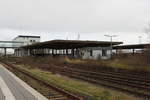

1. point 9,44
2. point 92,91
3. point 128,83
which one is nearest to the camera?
point 92,91

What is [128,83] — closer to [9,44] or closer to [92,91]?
[92,91]

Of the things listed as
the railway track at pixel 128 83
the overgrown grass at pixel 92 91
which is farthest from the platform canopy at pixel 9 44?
the overgrown grass at pixel 92 91

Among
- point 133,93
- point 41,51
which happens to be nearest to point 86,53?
point 41,51

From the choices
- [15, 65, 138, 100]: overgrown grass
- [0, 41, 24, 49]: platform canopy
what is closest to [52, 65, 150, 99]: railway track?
[15, 65, 138, 100]: overgrown grass

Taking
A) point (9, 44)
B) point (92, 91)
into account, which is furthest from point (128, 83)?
point (9, 44)

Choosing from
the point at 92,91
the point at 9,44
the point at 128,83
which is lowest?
the point at 128,83

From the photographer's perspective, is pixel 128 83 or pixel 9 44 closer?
pixel 128 83

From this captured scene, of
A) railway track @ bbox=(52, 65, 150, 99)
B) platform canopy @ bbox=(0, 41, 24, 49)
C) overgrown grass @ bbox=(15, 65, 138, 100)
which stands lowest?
railway track @ bbox=(52, 65, 150, 99)

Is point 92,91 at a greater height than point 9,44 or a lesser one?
lesser

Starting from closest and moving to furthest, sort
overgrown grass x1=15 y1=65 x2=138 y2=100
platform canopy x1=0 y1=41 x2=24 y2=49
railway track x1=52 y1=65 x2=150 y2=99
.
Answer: overgrown grass x1=15 y1=65 x2=138 y2=100, railway track x1=52 y1=65 x2=150 y2=99, platform canopy x1=0 y1=41 x2=24 y2=49

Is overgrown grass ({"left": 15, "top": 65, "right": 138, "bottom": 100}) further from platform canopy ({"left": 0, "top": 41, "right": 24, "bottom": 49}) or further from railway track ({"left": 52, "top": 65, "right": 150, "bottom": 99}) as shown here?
platform canopy ({"left": 0, "top": 41, "right": 24, "bottom": 49})

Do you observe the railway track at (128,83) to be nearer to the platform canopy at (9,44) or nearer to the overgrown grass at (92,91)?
the overgrown grass at (92,91)

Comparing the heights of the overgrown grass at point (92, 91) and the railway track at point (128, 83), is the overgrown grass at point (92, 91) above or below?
above

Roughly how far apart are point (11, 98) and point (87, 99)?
3.27 m
